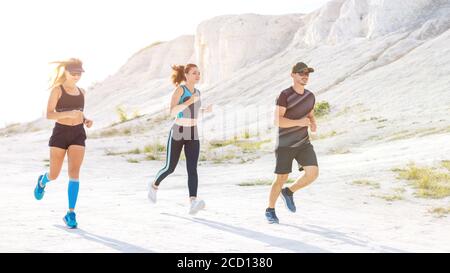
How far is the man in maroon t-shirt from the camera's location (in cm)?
753

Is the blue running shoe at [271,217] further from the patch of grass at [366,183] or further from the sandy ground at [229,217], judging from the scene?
the patch of grass at [366,183]

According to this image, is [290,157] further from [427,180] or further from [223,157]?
[223,157]

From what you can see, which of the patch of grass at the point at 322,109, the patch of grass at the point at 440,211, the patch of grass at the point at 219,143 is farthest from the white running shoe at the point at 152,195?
the patch of grass at the point at 322,109

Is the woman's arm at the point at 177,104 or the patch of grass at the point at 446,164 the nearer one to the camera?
the woman's arm at the point at 177,104

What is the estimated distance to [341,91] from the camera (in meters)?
30.4

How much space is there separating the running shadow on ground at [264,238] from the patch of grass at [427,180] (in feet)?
12.8

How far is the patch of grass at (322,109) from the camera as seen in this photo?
2769 centimetres

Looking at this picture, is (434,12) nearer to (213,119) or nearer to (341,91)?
(341,91)

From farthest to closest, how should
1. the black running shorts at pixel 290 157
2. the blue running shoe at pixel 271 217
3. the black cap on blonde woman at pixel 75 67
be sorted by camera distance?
the blue running shoe at pixel 271 217, the black running shorts at pixel 290 157, the black cap on blonde woman at pixel 75 67

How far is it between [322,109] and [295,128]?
20.7 m

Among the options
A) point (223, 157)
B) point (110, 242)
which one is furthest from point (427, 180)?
point (223, 157)

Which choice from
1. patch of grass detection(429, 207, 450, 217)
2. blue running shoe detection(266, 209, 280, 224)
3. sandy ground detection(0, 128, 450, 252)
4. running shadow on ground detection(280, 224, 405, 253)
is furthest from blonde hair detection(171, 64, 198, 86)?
patch of grass detection(429, 207, 450, 217)

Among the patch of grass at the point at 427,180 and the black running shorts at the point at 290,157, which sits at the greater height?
the black running shorts at the point at 290,157

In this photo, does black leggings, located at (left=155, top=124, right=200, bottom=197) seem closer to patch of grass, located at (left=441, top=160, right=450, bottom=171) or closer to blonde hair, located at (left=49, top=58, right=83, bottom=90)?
blonde hair, located at (left=49, top=58, right=83, bottom=90)
